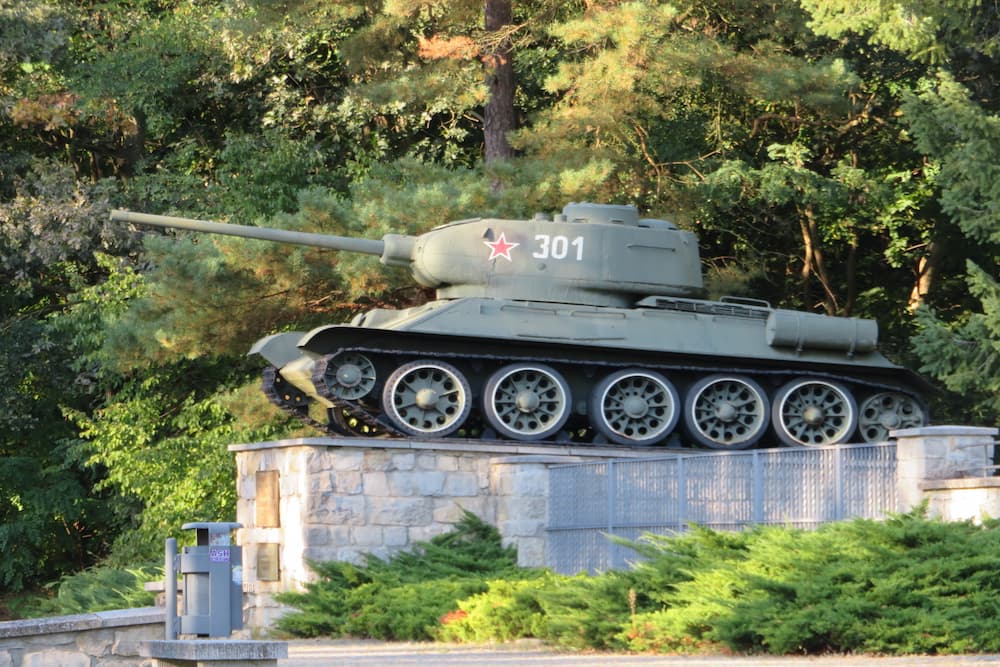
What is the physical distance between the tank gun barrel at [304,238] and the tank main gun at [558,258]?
0.16 metres

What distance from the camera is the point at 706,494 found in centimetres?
1683

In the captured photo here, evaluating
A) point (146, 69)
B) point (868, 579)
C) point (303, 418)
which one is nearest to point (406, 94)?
point (146, 69)

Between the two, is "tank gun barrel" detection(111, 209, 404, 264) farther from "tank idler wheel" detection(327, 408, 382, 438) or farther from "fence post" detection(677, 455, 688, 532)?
"fence post" detection(677, 455, 688, 532)

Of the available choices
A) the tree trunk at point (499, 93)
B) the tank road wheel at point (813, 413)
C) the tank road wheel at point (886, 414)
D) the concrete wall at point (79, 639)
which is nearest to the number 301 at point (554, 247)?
the tank road wheel at point (813, 413)

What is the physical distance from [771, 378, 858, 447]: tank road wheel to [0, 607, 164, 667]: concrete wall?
10.6 m

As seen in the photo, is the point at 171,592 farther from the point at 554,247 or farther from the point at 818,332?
the point at 818,332

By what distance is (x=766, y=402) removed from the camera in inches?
842

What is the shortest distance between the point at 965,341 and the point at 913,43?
431 centimetres

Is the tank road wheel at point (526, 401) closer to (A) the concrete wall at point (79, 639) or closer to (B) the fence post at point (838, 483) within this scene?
(B) the fence post at point (838, 483)

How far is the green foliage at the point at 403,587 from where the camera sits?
15.6 metres

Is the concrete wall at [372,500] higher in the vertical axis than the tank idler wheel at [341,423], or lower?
lower

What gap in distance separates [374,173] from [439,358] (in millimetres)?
9024

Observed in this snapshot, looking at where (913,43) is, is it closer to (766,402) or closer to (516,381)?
(766,402)

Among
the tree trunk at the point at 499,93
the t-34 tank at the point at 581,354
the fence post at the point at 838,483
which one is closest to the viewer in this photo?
the fence post at the point at 838,483
